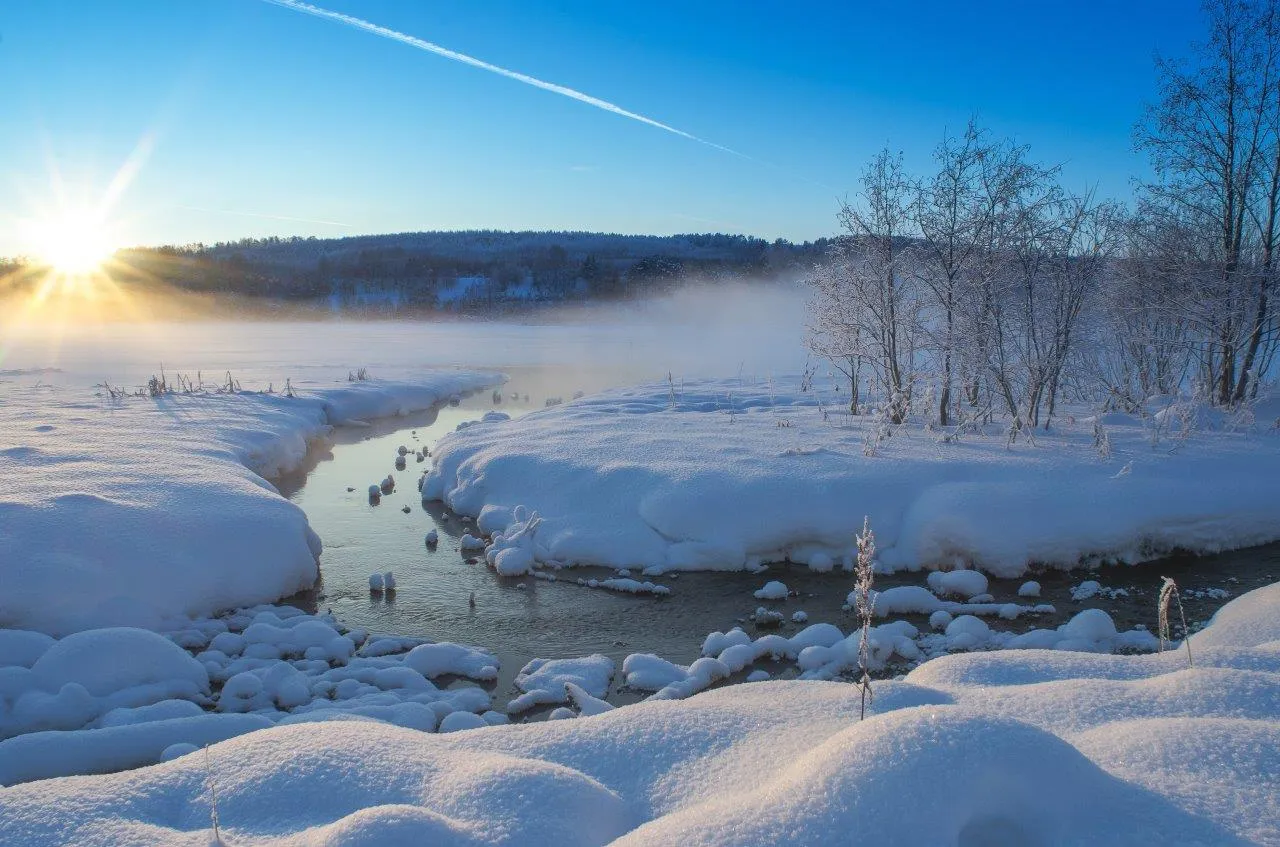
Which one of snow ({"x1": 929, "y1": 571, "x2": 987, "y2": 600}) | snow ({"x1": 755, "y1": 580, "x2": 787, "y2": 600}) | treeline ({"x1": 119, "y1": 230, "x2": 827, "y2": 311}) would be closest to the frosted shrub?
snow ({"x1": 929, "y1": 571, "x2": 987, "y2": 600})

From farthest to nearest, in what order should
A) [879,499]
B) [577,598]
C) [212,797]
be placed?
[879,499], [577,598], [212,797]

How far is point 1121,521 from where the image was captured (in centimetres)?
867

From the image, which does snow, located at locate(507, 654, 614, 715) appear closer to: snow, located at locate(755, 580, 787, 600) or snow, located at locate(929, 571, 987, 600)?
snow, located at locate(755, 580, 787, 600)

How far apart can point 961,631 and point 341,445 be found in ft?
42.5

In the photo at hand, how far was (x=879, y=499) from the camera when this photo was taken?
9141mm

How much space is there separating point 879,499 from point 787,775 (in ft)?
22.5

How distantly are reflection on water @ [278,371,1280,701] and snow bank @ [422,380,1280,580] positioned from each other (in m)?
0.30

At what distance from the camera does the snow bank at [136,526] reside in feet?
22.0

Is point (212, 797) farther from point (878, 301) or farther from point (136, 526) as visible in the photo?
point (878, 301)

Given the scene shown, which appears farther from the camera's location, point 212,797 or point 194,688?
point 194,688

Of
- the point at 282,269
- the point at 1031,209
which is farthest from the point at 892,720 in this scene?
the point at 282,269

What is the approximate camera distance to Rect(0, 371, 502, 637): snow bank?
6.69m

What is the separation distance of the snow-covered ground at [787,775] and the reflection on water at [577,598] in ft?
8.04

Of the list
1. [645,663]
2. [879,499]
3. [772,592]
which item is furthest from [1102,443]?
[645,663]
